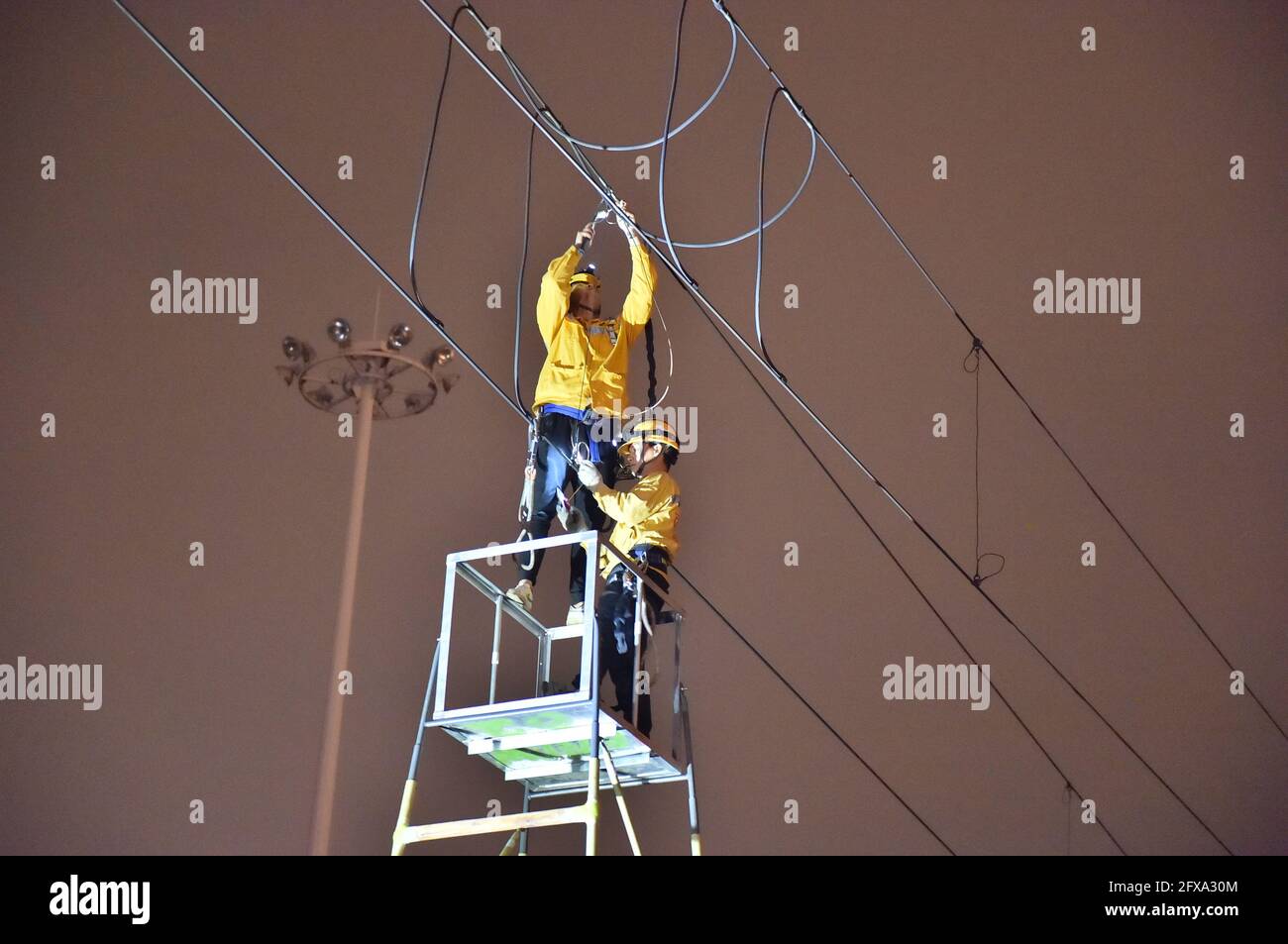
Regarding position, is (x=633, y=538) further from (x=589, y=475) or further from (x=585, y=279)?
(x=585, y=279)

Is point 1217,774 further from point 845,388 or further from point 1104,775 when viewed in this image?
point 845,388

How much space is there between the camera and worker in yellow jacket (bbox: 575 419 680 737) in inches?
289

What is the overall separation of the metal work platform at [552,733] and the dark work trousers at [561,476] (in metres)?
0.43

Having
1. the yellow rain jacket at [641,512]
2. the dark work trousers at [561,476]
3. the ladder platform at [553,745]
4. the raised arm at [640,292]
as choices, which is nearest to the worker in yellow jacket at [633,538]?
the yellow rain jacket at [641,512]

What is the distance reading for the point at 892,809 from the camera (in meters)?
13.5

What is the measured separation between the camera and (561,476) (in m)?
7.76

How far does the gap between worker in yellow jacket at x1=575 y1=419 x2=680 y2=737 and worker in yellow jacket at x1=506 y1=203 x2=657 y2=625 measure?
164 millimetres

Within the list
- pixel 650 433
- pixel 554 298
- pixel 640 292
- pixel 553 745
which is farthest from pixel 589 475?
pixel 553 745

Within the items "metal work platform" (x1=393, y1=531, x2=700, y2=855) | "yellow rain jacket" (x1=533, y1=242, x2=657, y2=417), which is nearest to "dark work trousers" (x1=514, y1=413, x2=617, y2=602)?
"yellow rain jacket" (x1=533, y1=242, x2=657, y2=417)

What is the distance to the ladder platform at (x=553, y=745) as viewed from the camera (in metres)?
6.20
